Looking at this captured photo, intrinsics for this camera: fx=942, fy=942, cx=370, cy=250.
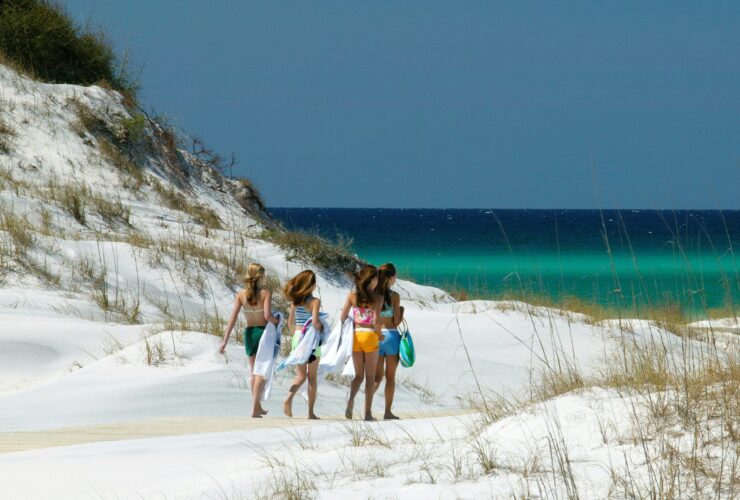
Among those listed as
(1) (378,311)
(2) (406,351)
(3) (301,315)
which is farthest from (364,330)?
(3) (301,315)

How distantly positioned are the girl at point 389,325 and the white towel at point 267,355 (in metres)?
0.94

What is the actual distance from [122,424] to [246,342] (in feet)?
5.17

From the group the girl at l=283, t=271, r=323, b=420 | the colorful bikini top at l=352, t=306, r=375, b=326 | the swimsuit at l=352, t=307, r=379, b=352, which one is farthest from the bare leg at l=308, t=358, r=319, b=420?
the colorful bikini top at l=352, t=306, r=375, b=326

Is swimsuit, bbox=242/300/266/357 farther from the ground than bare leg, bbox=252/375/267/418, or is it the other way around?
swimsuit, bbox=242/300/266/357

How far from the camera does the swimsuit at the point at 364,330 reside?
8133 mm

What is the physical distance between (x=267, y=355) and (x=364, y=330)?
0.91m

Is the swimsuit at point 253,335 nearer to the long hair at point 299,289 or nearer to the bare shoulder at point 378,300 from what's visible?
the long hair at point 299,289

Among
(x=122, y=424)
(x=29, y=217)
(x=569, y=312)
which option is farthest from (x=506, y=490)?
(x=29, y=217)

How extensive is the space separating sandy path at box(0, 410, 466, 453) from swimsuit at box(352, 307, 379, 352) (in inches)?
40.4

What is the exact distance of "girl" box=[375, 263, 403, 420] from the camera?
27.1 ft

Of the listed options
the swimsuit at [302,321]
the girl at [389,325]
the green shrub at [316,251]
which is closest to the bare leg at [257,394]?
the swimsuit at [302,321]

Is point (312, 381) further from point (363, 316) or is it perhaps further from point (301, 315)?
point (363, 316)

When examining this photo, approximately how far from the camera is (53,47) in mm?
23094

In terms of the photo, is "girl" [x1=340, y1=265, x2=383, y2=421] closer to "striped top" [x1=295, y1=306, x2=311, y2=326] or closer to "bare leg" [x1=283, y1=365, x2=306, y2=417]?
"striped top" [x1=295, y1=306, x2=311, y2=326]
